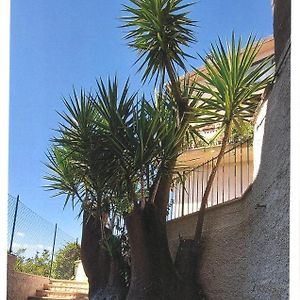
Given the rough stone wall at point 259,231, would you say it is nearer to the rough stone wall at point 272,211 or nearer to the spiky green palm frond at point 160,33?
the rough stone wall at point 272,211

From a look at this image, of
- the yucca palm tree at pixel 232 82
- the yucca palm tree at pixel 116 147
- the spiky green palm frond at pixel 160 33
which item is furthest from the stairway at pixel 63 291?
the yucca palm tree at pixel 232 82

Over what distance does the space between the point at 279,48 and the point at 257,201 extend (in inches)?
59.0

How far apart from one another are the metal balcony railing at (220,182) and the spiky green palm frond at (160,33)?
152 cm

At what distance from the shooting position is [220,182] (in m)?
7.35

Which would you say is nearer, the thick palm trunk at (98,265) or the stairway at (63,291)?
the thick palm trunk at (98,265)

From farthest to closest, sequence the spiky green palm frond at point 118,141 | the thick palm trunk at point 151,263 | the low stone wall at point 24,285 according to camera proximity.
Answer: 1. the low stone wall at point 24,285
2. the spiky green palm frond at point 118,141
3. the thick palm trunk at point 151,263

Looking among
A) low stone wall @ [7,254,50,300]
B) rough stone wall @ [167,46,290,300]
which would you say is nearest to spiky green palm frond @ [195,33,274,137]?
rough stone wall @ [167,46,290,300]

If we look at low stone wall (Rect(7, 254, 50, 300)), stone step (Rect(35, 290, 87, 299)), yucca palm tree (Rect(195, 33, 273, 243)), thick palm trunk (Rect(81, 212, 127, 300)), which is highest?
yucca palm tree (Rect(195, 33, 273, 243))

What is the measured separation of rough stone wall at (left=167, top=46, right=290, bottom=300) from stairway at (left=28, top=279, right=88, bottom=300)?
300 centimetres

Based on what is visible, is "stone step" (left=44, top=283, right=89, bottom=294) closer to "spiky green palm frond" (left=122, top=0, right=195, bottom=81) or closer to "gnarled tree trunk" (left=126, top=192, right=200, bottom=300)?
"gnarled tree trunk" (left=126, top=192, right=200, bottom=300)

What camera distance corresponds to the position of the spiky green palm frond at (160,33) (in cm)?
561

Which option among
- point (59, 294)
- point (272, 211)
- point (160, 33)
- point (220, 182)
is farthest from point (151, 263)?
point (59, 294)

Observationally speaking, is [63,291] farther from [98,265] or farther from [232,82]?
[232,82]

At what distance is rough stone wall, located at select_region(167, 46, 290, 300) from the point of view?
10.4ft
